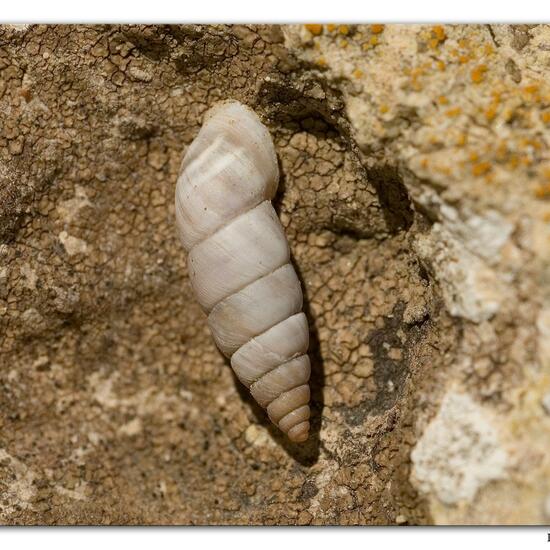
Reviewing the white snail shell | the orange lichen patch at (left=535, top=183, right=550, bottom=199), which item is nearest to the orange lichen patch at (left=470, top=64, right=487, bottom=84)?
the orange lichen patch at (left=535, top=183, right=550, bottom=199)

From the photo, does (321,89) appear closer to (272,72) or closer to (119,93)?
(272,72)

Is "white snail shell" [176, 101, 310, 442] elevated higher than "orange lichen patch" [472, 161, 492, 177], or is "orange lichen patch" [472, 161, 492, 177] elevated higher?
"orange lichen patch" [472, 161, 492, 177]

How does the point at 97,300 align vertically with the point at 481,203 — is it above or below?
below

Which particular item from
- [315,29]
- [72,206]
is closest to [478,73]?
[315,29]

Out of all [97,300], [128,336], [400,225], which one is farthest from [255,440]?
[400,225]

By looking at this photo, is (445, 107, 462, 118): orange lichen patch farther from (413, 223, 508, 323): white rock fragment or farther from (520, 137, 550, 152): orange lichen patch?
(413, 223, 508, 323): white rock fragment

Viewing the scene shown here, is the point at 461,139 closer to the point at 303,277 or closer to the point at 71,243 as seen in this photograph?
the point at 303,277

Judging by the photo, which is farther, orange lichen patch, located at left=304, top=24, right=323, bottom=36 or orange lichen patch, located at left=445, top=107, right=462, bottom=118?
orange lichen patch, located at left=304, top=24, right=323, bottom=36
